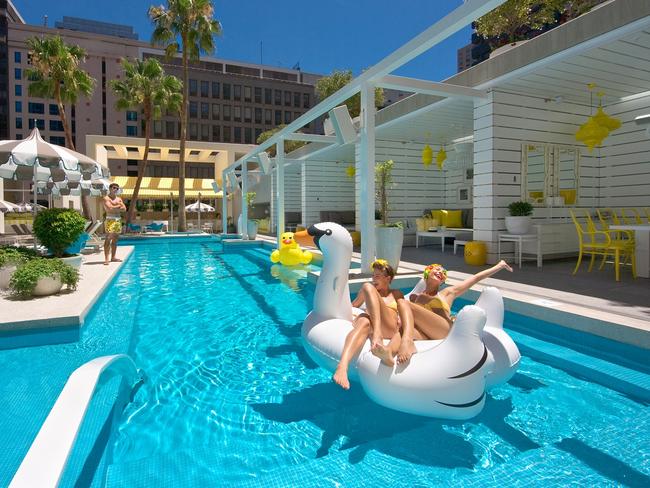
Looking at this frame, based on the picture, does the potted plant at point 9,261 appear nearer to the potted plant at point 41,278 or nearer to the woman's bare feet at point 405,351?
the potted plant at point 41,278

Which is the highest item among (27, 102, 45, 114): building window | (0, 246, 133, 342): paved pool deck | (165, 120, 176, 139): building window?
(27, 102, 45, 114): building window

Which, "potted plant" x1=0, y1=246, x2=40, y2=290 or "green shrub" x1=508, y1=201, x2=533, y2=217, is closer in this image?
"potted plant" x1=0, y1=246, x2=40, y2=290

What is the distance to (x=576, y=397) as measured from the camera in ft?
11.3

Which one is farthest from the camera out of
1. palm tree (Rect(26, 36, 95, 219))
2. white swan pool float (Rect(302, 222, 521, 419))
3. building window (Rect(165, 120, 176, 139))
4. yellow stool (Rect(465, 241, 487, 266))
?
building window (Rect(165, 120, 176, 139))

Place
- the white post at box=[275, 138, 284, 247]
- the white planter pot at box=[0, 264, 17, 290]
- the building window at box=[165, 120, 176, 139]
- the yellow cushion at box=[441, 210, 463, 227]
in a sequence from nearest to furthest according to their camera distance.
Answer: the white planter pot at box=[0, 264, 17, 290], the white post at box=[275, 138, 284, 247], the yellow cushion at box=[441, 210, 463, 227], the building window at box=[165, 120, 176, 139]

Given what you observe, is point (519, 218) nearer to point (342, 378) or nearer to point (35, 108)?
point (342, 378)

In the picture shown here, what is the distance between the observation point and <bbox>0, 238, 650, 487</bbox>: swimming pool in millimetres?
2467

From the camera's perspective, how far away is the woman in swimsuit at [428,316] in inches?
112

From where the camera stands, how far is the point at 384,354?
9.20ft

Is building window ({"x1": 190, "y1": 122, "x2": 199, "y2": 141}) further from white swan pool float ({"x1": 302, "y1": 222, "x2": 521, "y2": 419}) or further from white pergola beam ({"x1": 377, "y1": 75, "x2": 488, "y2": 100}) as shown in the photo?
white swan pool float ({"x1": 302, "y1": 222, "x2": 521, "y2": 419})

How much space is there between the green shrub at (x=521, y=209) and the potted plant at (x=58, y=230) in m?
8.60

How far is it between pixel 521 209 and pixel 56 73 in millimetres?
23178

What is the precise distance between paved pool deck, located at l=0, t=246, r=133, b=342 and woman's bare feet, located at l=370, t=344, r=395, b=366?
383 centimetres

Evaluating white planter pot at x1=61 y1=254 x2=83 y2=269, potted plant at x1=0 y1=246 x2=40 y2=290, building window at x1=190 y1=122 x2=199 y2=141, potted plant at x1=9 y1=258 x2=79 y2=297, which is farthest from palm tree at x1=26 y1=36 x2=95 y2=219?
building window at x1=190 y1=122 x2=199 y2=141
